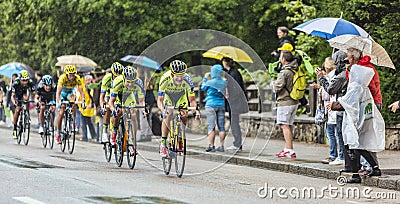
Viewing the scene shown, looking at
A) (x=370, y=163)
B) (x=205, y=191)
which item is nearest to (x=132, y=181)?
(x=205, y=191)

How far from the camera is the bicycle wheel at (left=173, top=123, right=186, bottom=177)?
1431cm

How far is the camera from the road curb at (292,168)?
44.6 ft

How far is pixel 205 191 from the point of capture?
12.4 metres

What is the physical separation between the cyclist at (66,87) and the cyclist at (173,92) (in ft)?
16.1

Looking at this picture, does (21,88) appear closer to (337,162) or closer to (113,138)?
(113,138)

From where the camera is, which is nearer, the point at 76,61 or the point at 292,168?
the point at 292,168

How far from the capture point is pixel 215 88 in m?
18.9

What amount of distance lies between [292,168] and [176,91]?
8.97 feet

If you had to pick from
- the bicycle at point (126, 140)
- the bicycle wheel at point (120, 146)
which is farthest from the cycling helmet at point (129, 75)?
the bicycle wheel at point (120, 146)

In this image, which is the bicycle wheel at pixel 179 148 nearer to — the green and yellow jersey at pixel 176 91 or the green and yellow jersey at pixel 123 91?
the green and yellow jersey at pixel 176 91

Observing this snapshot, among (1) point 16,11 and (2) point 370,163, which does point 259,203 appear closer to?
(2) point 370,163

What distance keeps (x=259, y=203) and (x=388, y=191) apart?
2.85 metres

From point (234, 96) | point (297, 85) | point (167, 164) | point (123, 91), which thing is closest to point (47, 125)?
point (234, 96)

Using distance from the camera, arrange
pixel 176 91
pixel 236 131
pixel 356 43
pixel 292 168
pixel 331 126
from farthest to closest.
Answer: pixel 236 131, pixel 331 126, pixel 292 168, pixel 176 91, pixel 356 43
